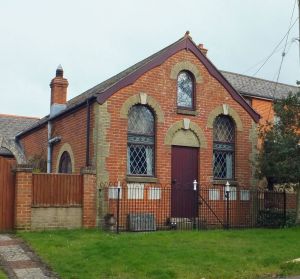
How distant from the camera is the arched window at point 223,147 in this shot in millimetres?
19344

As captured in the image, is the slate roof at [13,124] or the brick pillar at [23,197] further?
the slate roof at [13,124]

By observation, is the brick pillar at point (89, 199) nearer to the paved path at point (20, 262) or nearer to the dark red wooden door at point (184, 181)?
the paved path at point (20, 262)

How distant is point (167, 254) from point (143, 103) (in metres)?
7.42

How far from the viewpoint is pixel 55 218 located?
588 inches

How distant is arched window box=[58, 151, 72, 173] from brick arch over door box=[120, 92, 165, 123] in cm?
314

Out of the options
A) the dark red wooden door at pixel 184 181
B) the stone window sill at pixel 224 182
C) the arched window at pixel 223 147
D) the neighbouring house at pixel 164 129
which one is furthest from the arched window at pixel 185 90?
the stone window sill at pixel 224 182

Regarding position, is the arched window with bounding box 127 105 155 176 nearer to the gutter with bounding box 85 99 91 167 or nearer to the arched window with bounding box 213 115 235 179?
the gutter with bounding box 85 99 91 167

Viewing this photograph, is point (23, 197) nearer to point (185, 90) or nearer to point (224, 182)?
point (185, 90)

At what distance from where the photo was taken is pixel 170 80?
18250 millimetres

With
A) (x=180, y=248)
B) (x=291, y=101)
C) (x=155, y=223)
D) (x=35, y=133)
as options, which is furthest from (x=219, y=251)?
(x=35, y=133)

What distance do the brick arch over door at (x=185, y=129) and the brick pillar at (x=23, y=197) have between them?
17.3 ft

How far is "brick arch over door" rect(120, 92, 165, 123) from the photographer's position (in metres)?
17.1

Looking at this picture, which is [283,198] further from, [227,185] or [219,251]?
[219,251]

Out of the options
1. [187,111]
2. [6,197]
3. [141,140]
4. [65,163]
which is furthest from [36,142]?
[6,197]
